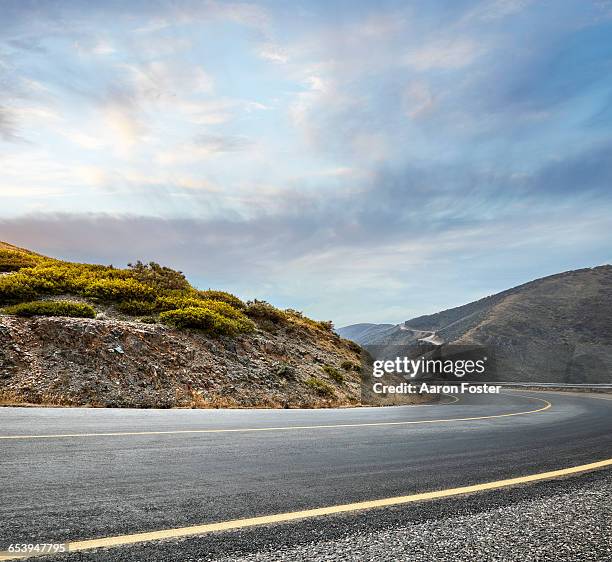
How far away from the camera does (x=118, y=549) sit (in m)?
2.66

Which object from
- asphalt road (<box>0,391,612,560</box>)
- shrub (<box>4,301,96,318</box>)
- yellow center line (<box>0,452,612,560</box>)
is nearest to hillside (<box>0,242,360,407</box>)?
shrub (<box>4,301,96,318</box>)

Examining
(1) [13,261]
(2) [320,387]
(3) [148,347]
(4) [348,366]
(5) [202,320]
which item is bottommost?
(2) [320,387]

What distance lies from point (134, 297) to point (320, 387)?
9018 millimetres

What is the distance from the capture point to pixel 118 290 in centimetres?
1953

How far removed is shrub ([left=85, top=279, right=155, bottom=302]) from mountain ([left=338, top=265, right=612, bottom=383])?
5114 cm

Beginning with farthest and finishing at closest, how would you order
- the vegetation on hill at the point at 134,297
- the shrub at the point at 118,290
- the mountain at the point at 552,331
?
the mountain at the point at 552,331 → the shrub at the point at 118,290 → the vegetation on hill at the point at 134,297

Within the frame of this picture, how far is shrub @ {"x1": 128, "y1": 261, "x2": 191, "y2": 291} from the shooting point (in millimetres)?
22703

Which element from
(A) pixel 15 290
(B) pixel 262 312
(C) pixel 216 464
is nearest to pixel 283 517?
(C) pixel 216 464

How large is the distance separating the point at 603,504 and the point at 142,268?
23364 millimetres

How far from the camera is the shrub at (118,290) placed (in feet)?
62.9

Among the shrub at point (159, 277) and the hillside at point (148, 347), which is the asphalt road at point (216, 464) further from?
the shrub at point (159, 277)

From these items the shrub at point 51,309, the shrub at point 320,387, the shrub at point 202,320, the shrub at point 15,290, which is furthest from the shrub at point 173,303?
the shrub at point 320,387

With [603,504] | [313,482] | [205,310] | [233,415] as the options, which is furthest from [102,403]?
[603,504]

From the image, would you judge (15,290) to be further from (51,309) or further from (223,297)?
(223,297)
